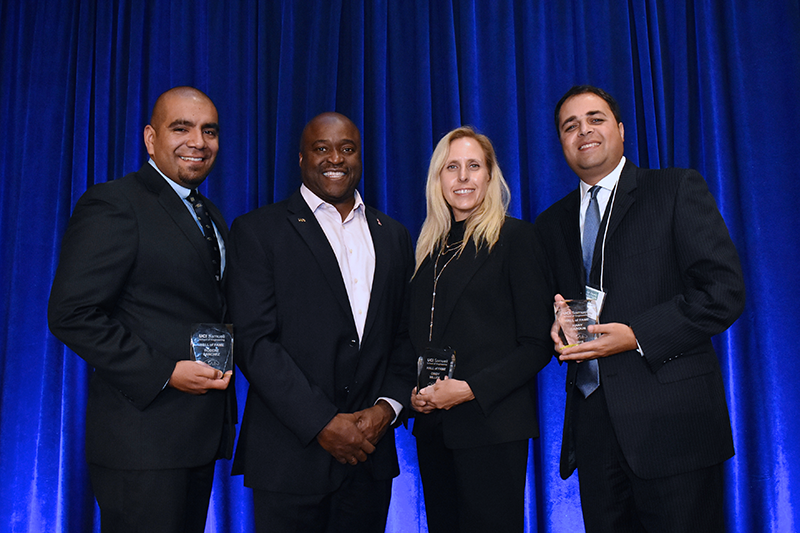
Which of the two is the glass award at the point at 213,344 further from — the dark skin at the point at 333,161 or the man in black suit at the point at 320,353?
the dark skin at the point at 333,161

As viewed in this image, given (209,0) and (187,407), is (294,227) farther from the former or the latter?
(209,0)

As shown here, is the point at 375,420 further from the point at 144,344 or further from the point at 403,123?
the point at 403,123

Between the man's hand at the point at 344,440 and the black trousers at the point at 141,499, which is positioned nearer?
the black trousers at the point at 141,499

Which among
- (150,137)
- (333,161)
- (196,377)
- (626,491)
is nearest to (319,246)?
(333,161)

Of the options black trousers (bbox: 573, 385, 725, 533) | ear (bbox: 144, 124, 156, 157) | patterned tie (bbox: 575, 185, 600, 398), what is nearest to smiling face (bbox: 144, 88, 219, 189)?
ear (bbox: 144, 124, 156, 157)

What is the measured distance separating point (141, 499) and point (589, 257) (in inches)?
69.9

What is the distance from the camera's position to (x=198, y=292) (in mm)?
1946

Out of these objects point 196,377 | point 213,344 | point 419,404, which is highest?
point 213,344

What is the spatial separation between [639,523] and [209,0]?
366 cm

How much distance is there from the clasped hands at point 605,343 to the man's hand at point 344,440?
77 centimetres

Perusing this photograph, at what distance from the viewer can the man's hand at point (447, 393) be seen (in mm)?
1902

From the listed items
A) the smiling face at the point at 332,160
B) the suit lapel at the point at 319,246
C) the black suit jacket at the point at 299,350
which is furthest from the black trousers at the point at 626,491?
the smiling face at the point at 332,160

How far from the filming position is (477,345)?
6.57 ft

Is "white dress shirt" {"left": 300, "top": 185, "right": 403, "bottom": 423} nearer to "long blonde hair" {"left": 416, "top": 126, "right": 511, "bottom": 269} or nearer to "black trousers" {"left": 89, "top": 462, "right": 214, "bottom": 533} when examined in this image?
"long blonde hair" {"left": 416, "top": 126, "right": 511, "bottom": 269}
